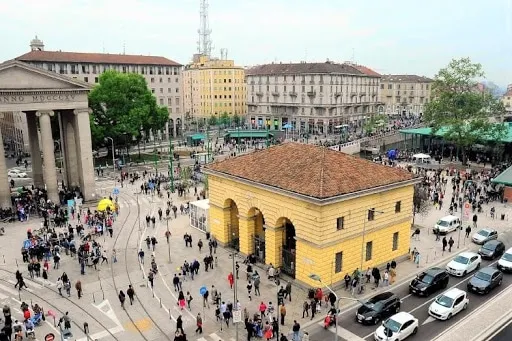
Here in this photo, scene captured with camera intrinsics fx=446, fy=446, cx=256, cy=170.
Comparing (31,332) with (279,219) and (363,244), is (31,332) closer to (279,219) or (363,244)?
(279,219)

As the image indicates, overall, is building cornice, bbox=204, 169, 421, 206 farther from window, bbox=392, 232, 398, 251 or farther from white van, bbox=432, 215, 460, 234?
white van, bbox=432, 215, 460, 234

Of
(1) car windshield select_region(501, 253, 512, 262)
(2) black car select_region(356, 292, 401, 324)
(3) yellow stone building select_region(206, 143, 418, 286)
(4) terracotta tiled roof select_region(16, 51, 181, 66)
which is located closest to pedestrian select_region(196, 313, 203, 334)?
(3) yellow stone building select_region(206, 143, 418, 286)

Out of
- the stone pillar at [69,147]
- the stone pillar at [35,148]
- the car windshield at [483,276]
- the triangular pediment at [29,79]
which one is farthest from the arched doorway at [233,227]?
the stone pillar at [35,148]

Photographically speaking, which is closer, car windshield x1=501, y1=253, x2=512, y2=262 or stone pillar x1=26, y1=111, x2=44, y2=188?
car windshield x1=501, y1=253, x2=512, y2=262

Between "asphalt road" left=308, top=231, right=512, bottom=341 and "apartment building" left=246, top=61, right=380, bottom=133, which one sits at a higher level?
"apartment building" left=246, top=61, right=380, bottom=133

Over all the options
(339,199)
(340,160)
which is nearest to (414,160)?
(340,160)

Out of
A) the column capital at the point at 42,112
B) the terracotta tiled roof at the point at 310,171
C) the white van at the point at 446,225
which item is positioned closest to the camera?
the terracotta tiled roof at the point at 310,171

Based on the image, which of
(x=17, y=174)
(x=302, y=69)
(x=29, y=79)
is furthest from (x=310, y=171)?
(x=302, y=69)

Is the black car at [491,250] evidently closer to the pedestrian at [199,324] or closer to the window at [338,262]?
the window at [338,262]
